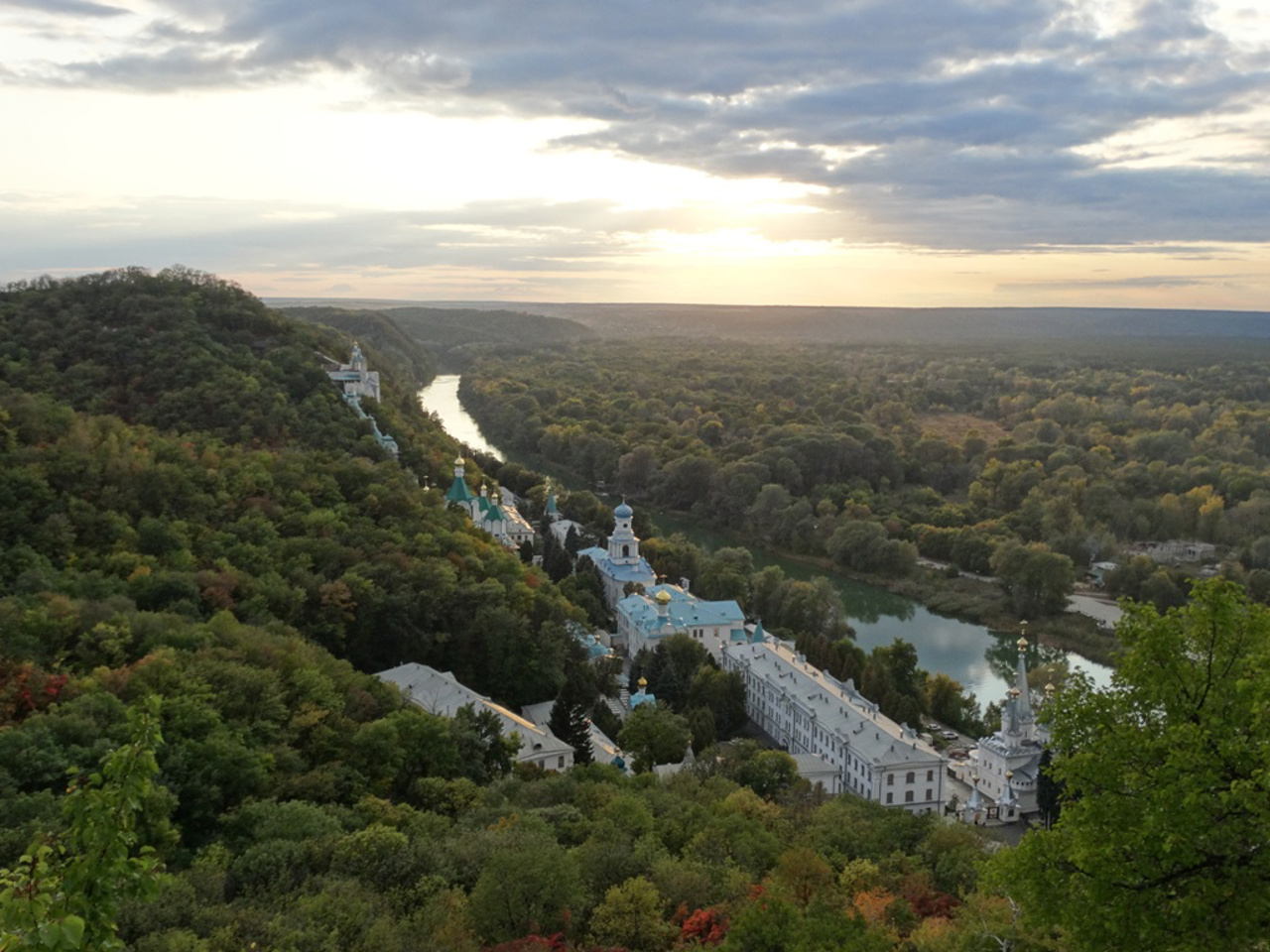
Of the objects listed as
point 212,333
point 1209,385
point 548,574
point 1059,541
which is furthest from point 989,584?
point 1209,385

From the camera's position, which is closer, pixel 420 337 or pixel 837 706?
pixel 837 706

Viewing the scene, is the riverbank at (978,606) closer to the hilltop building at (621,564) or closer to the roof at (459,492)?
the hilltop building at (621,564)

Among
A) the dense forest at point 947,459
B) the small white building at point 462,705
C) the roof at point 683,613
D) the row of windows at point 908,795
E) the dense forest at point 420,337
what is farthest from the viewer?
the dense forest at point 420,337

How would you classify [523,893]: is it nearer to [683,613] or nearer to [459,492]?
[683,613]

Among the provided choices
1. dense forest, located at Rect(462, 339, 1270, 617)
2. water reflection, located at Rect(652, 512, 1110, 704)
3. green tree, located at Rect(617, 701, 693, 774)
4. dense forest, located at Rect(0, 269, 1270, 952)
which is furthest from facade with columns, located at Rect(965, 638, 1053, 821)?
dense forest, located at Rect(462, 339, 1270, 617)

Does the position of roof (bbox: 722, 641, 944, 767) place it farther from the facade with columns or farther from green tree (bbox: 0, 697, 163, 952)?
green tree (bbox: 0, 697, 163, 952)

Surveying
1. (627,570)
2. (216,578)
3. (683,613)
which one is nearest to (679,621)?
(683,613)

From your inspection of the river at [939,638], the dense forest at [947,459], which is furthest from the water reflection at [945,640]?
the dense forest at [947,459]
